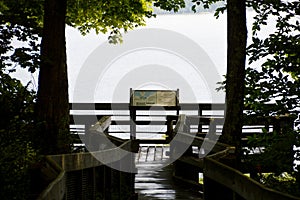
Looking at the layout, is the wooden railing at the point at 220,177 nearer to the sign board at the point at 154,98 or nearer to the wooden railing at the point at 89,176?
the wooden railing at the point at 89,176

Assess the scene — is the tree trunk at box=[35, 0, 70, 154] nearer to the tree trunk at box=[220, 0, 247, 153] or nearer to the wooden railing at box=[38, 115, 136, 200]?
the wooden railing at box=[38, 115, 136, 200]

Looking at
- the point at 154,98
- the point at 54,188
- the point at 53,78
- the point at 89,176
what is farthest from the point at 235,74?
the point at 154,98

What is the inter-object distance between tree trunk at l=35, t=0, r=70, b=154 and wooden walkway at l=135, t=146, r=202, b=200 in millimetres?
2183

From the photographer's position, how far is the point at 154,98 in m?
21.5

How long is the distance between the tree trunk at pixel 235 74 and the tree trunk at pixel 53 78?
319 cm

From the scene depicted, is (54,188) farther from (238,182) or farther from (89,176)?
(89,176)

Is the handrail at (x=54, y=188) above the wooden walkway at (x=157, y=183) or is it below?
above

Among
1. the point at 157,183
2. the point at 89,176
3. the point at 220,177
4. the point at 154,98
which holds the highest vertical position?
the point at 154,98

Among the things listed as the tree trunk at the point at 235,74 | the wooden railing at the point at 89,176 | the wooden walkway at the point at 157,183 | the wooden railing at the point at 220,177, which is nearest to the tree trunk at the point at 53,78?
the wooden railing at the point at 89,176

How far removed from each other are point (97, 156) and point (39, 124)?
2.38m

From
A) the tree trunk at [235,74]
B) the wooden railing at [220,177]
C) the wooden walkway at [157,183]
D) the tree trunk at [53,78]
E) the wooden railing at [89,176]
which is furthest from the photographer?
the wooden walkway at [157,183]

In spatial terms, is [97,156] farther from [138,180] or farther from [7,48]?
[138,180]

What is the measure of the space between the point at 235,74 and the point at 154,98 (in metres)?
10.1

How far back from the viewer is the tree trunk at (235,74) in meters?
11.3
